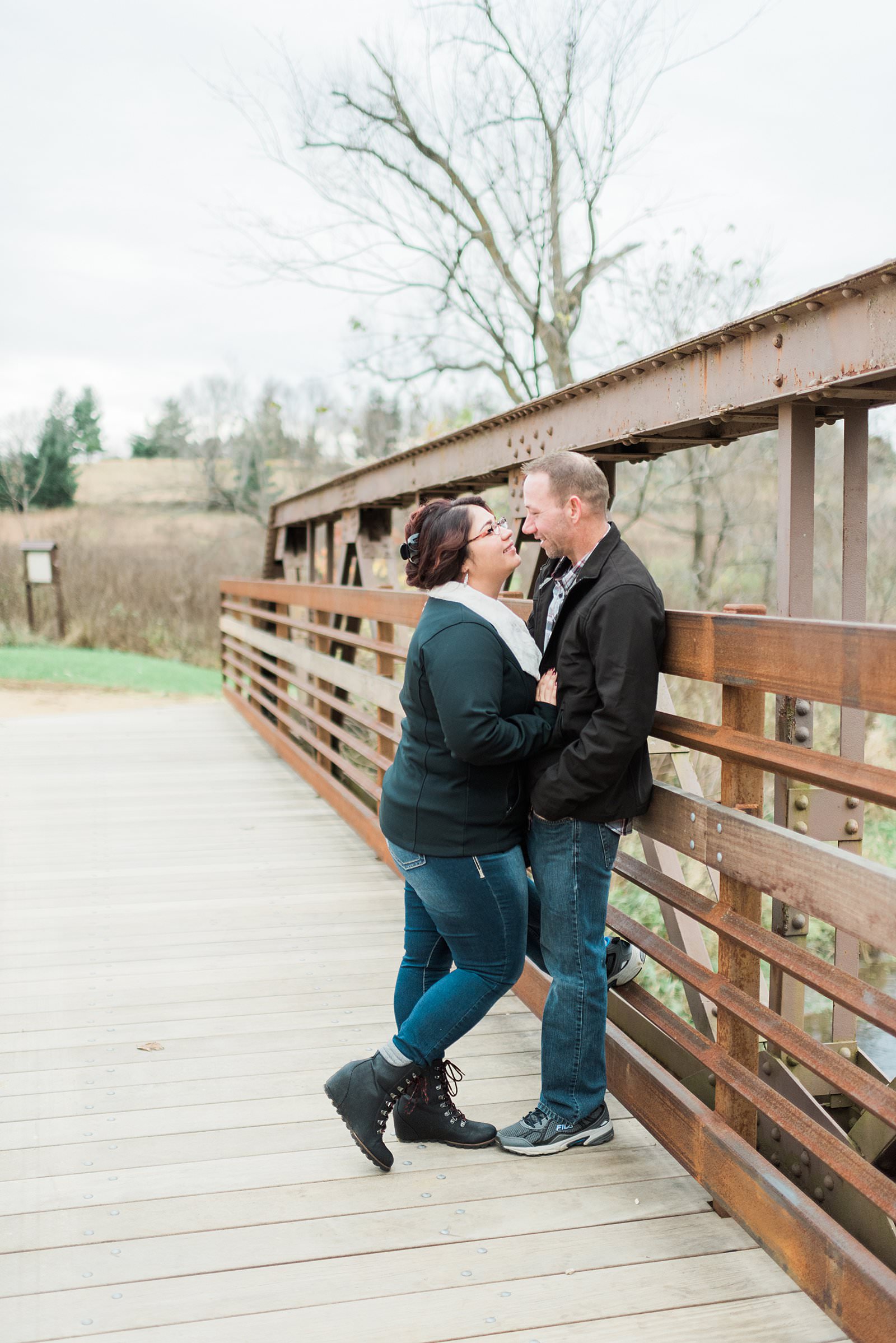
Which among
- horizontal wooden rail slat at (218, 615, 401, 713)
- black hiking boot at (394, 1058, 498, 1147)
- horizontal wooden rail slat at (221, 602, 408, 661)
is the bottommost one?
black hiking boot at (394, 1058, 498, 1147)

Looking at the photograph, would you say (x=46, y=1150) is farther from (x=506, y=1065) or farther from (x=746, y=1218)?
(x=746, y=1218)

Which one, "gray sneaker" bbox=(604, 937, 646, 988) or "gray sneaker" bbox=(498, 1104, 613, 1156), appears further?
"gray sneaker" bbox=(604, 937, 646, 988)

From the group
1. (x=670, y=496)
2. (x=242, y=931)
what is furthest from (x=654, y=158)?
(x=242, y=931)

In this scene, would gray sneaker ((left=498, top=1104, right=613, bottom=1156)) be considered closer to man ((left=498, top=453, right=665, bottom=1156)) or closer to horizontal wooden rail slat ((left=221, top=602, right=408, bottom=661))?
man ((left=498, top=453, right=665, bottom=1156))

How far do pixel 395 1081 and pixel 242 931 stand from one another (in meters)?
2.28

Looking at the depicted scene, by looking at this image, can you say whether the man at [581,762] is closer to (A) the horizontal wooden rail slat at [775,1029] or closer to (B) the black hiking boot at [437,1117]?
(B) the black hiking boot at [437,1117]

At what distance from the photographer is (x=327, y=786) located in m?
7.66

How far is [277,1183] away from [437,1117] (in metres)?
0.43

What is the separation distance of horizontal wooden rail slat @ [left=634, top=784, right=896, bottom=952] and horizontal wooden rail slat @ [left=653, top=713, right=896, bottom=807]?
0.12 m

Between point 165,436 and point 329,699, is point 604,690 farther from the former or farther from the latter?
point 165,436

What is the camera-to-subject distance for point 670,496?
18.1 metres

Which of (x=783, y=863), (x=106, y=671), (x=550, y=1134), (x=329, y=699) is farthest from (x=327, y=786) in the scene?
(x=106, y=671)

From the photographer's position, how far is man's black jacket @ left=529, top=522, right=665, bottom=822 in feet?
8.52

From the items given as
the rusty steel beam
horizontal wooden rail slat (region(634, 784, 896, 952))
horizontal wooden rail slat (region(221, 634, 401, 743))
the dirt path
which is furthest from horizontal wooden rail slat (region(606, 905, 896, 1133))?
the dirt path
